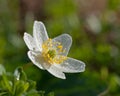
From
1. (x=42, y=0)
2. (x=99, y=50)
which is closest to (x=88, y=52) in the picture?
(x=99, y=50)

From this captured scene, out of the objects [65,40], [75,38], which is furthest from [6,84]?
[75,38]

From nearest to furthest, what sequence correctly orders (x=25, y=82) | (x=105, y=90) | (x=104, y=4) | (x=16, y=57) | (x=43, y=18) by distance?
(x=25, y=82) → (x=105, y=90) → (x=16, y=57) → (x=43, y=18) → (x=104, y=4)

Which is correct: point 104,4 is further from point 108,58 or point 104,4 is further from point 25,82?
point 25,82

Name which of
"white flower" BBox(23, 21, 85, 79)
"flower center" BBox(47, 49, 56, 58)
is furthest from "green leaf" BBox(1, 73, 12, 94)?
"flower center" BBox(47, 49, 56, 58)

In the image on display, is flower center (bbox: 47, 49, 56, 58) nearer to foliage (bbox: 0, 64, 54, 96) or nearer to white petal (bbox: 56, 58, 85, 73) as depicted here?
white petal (bbox: 56, 58, 85, 73)

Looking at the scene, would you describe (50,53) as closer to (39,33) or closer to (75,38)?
(39,33)

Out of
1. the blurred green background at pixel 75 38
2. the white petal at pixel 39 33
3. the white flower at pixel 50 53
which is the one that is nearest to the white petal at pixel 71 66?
the white flower at pixel 50 53

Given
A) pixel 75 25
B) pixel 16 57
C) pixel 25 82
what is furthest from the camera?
pixel 75 25
